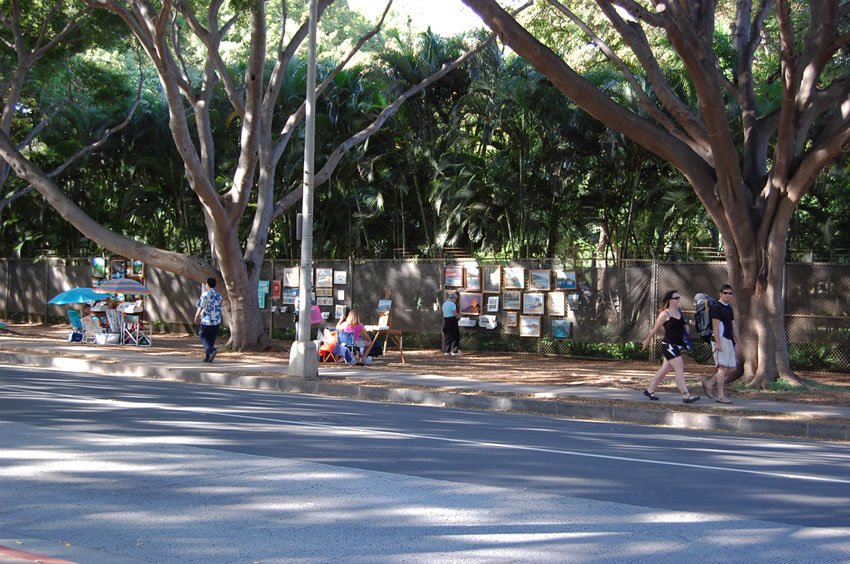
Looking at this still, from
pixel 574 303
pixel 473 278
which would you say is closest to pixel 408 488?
pixel 574 303

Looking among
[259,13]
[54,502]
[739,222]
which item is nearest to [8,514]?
[54,502]

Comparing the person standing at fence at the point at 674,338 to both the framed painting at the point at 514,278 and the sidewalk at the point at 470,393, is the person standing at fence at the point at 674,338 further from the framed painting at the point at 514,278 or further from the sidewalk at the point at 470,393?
the framed painting at the point at 514,278

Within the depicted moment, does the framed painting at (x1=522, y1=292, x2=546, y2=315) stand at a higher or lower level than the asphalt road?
higher

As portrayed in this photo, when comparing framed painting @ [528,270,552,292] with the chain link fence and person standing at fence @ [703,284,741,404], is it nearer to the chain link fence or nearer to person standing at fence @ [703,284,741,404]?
the chain link fence

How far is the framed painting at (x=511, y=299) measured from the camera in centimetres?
2373

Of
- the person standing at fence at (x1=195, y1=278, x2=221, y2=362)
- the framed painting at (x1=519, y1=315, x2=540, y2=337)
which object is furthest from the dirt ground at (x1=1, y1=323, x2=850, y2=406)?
the person standing at fence at (x1=195, y1=278, x2=221, y2=362)

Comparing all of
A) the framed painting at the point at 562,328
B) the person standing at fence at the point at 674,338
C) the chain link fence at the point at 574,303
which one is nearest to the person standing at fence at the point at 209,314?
the chain link fence at the point at 574,303

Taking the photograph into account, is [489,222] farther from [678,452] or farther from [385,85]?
[678,452]

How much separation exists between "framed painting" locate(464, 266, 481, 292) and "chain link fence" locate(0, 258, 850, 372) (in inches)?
1.5

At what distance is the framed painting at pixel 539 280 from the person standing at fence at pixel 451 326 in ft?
6.78

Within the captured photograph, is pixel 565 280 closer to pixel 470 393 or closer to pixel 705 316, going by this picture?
pixel 470 393

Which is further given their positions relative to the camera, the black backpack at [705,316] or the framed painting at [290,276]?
the framed painting at [290,276]

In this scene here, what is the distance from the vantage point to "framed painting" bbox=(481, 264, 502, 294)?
24.1m

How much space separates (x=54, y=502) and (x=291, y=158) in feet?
70.4
